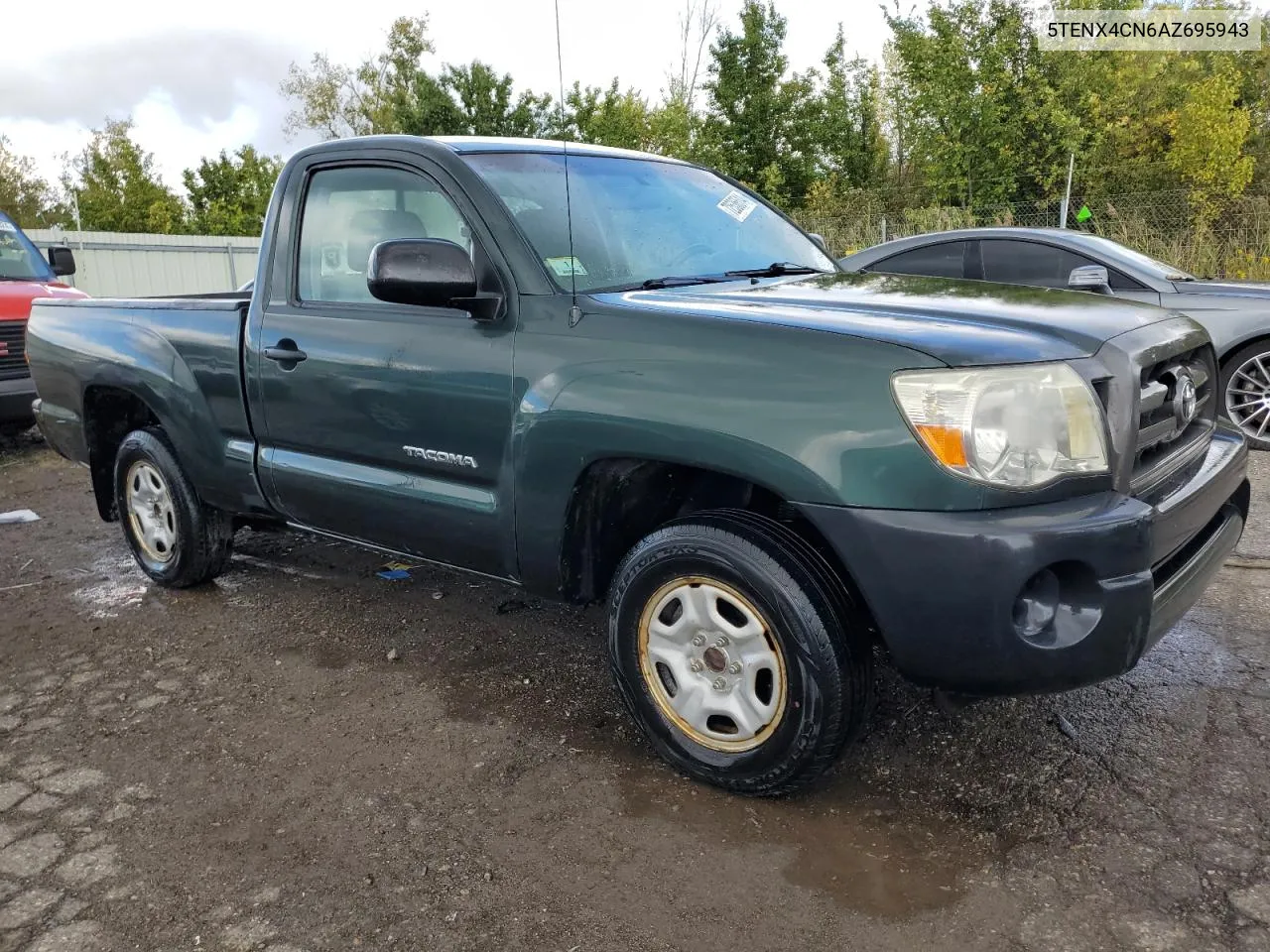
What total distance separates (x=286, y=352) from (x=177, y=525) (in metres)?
1.29

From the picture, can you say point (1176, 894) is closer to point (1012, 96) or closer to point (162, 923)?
point (162, 923)

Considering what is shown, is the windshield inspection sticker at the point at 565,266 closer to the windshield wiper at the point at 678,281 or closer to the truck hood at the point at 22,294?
the windshield wiper at the point at 678,281

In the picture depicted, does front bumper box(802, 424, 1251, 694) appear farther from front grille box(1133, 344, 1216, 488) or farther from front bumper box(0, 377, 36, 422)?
front bumper box(0, 377, 36, 422)

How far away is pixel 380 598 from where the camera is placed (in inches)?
172

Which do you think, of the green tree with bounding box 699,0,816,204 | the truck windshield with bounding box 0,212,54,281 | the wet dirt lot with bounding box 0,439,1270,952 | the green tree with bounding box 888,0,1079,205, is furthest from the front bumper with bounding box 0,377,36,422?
the green tree with bounding box 699,0,816,204

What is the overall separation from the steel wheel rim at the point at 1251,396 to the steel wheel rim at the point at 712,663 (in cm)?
534

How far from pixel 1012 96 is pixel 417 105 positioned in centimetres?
2269

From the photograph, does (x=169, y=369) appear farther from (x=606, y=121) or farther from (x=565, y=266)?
(x=606, y=121)

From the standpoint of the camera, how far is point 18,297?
817 cm

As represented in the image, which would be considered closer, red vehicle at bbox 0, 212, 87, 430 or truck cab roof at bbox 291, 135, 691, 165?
truck cab roof at bbox 291, 135, 691, 165

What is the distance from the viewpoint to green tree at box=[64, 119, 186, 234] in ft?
137

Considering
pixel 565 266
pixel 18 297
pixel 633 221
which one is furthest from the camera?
pixel 18 297

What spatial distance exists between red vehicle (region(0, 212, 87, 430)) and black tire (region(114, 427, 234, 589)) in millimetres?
3190

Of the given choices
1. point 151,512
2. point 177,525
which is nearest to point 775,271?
point 177,525
